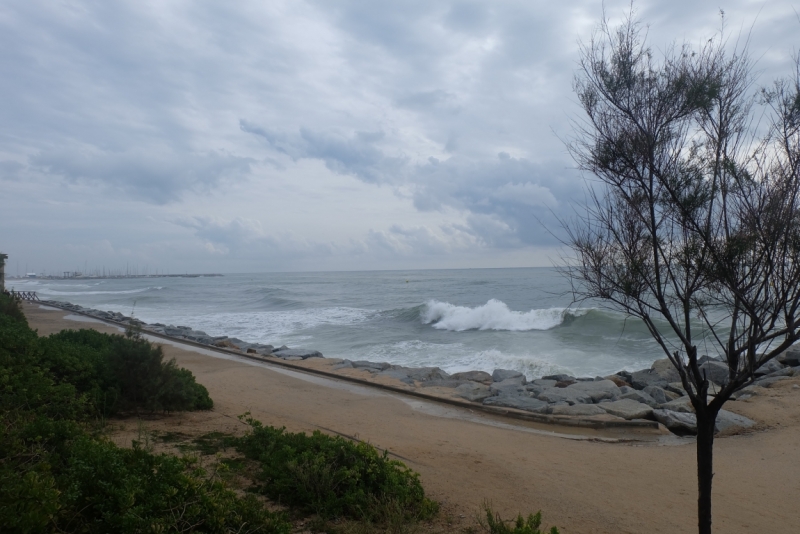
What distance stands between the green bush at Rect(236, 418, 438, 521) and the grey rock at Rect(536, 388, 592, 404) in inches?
265

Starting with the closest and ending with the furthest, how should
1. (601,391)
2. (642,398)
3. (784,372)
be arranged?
(642,398), (601,391), (784,372)

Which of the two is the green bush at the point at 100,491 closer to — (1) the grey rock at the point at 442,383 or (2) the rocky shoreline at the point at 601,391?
(2) the rocky shoreline at the point at 601,391

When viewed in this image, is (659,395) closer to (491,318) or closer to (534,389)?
(534,389)

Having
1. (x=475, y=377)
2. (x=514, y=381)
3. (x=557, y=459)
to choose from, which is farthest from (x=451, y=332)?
(x=557, y=459)

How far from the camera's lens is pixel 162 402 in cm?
798

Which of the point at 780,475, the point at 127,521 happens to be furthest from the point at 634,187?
the point at 780,475

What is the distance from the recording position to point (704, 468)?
14.2 ft

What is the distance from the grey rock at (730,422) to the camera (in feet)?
31.1

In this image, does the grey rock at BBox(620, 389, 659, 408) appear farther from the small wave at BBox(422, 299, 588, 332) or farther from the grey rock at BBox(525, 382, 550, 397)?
the small wave at BBox(422, 299, 588, 332)

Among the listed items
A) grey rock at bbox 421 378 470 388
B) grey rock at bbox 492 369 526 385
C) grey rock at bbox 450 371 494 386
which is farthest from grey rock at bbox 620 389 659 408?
grey rock at bbox 450 371 494 386

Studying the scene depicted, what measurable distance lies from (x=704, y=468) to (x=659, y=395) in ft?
27.1

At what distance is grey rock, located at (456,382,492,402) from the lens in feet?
38.5

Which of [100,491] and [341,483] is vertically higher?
[100,491]

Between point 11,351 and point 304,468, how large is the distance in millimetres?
5171
